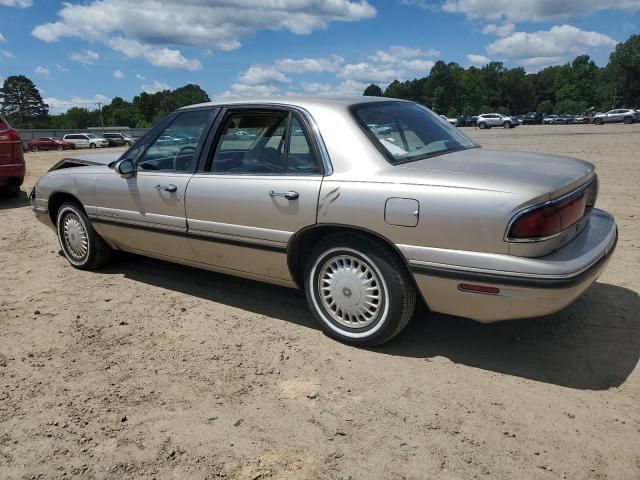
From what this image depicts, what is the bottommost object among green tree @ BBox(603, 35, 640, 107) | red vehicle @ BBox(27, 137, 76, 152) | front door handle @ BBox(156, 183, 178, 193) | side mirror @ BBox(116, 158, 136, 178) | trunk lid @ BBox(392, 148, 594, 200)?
front door handle @ BBox(156, 183, 178, 193)

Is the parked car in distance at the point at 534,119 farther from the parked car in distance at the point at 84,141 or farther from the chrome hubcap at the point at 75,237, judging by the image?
the chrome hubcap at the point at 75,237

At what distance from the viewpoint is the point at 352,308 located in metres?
3.43

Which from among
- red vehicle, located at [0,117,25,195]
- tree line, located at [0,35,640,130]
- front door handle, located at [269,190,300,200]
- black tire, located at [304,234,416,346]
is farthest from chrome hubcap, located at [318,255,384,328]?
tree line, located at [0,35,640,130]

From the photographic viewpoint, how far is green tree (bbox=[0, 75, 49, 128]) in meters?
113

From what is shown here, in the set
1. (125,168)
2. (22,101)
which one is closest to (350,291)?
(125,168)

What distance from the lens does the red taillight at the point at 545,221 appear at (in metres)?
2.68

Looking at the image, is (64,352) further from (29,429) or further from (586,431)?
(586,431)

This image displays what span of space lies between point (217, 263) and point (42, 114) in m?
131

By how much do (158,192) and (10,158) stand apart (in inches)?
250

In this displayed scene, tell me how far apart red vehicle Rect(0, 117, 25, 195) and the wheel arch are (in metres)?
7.54

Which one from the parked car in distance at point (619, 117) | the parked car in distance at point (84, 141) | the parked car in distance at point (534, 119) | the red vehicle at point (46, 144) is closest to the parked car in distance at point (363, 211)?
the red vehicle at point (46, 144)

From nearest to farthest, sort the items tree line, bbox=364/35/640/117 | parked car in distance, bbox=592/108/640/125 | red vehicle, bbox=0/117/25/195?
red vehicle, bbox=0/117/25/195, parked car in distance, bbox=592/108/640/125, tree line, bbox=364/35/640/117

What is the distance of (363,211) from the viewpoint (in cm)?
312

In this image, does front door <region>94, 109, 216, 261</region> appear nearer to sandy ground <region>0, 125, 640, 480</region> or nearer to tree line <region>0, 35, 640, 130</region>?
sandy ground <region>0, 125, 640, 480</region>
